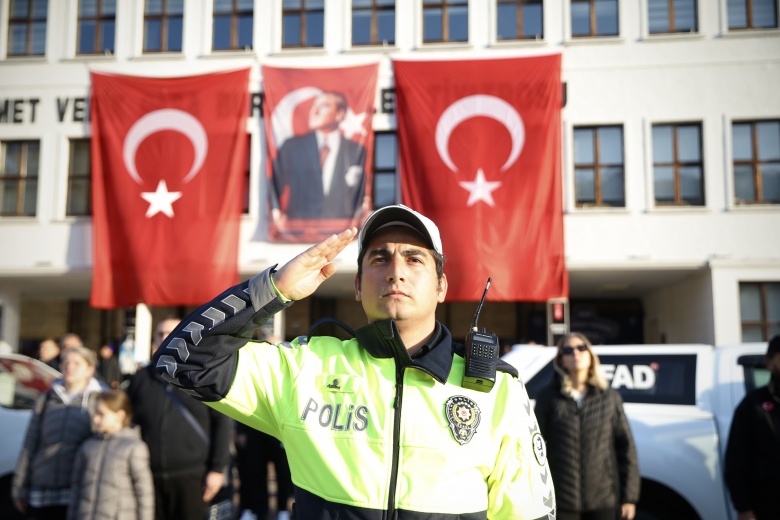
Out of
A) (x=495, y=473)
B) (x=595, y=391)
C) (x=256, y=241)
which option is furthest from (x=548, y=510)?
(x=256, y=241)

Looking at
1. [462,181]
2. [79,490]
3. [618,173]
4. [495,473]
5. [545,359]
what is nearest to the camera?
[495,473]

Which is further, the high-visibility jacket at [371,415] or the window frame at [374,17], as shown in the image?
the window frame at [374,17]

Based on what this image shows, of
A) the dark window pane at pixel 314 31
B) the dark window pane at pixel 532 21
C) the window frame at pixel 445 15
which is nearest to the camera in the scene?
the dark window pane at pixel 532 21

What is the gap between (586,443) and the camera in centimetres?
476

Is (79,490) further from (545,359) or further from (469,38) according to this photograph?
(469,38)

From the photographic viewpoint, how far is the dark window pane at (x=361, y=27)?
16359mm

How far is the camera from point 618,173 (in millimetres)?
15508

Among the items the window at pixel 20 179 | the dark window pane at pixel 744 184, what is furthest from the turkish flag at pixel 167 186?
the dark window pane at pixel 744 184

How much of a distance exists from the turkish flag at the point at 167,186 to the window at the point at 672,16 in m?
9.13

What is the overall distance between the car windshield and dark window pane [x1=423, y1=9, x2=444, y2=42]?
38.3 ft

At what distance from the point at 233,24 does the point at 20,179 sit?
21.0 feet

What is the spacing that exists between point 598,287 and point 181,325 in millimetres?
16589

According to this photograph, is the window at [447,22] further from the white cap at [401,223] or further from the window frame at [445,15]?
the white cap at [401,223]

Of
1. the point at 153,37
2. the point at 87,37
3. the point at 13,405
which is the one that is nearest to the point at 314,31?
the point at 153,37
